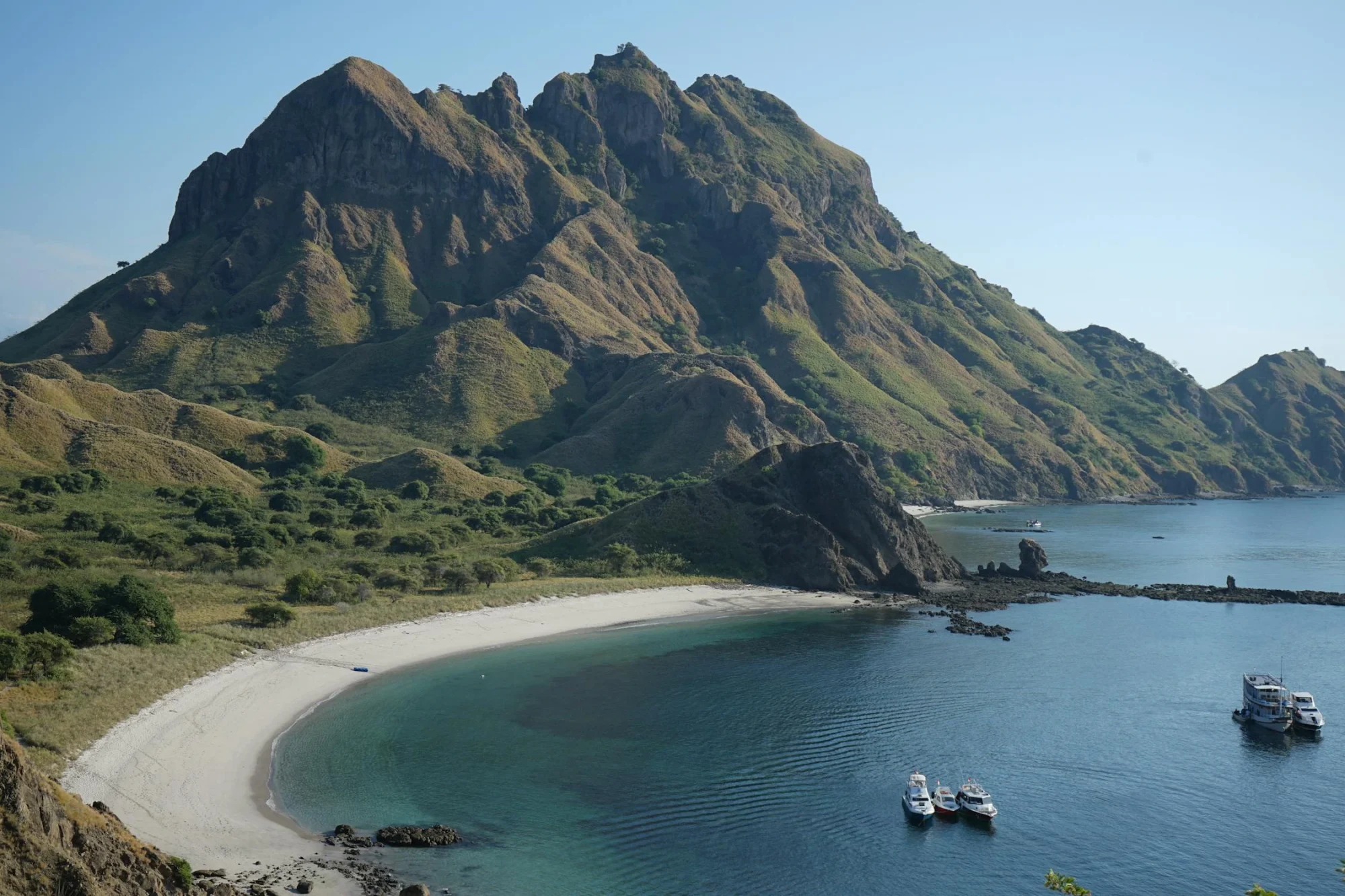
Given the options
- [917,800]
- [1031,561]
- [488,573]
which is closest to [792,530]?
[1031,561]

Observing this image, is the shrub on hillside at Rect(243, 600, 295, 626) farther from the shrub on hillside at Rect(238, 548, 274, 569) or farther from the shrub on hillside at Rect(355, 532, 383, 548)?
the shrub on hillside at Rect(355, 532, 383, 548)

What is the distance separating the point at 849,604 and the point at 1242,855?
62.7m

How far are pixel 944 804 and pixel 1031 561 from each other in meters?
84.6

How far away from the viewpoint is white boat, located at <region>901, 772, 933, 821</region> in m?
48.9

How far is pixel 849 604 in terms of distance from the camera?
352 feet

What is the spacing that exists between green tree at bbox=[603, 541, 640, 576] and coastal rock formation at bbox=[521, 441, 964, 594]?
3.64 metres

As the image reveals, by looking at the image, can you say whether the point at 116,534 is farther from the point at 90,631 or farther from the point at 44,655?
the point at 44,655

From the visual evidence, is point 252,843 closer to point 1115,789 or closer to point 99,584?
point 99,584

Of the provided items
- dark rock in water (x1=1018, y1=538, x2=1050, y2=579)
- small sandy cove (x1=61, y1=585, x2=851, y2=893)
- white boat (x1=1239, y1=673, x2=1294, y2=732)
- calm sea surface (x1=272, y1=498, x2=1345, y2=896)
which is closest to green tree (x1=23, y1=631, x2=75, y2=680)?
small sandy cove (x1=61, y1=585, x2=851, y2=893)

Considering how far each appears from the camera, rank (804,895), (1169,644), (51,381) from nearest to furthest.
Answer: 1. (804,895)
2. (1169,644)
3. (51,381)

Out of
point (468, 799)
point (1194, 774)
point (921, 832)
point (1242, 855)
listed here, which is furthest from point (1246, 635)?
point (468, 799)

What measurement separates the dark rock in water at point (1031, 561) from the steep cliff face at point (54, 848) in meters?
114

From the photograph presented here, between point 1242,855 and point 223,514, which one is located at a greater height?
point 223,514

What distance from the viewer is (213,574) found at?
89.2 metres
